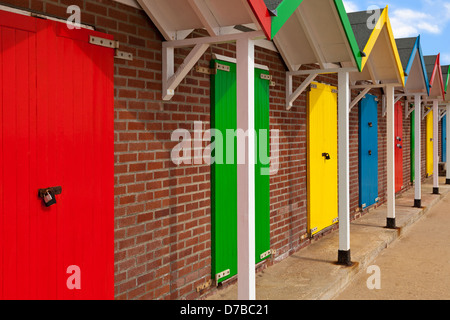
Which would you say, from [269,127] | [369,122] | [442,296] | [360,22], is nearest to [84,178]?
[269,127]

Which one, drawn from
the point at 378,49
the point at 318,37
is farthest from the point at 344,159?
the point at 378,49

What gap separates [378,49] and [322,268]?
3.55 metres

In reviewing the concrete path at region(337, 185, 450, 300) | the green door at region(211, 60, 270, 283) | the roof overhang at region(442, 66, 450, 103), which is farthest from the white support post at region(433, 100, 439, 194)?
the green door at region(211, 60, 270, 283)

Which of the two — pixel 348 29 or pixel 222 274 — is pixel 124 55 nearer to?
pixel 222 274

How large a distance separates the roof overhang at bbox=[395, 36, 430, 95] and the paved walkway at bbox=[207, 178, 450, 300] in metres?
2.69

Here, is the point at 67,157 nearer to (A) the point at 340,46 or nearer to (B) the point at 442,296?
(A) the point at 340,46

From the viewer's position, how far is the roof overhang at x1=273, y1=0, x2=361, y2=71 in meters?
5.14

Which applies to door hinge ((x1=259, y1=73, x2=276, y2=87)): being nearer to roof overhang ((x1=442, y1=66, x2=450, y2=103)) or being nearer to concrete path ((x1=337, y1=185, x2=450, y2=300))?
concrete path ((x1=337, y1=185, x2=450, y2=300))

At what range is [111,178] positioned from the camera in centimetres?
351

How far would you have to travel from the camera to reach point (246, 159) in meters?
3.49

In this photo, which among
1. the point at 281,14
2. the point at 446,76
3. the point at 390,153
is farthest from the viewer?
the point at 446,76

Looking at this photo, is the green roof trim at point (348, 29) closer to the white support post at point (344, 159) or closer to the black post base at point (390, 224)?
the white support post at point (344, 159)

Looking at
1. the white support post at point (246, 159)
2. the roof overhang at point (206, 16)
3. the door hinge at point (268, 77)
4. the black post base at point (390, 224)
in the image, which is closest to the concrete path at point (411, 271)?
the black post base at point (390, 224)
